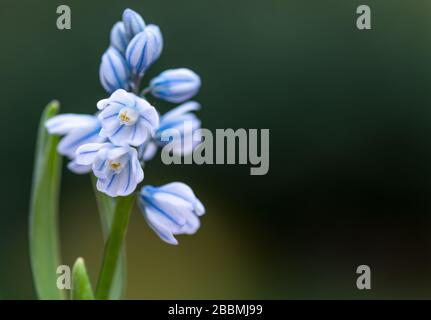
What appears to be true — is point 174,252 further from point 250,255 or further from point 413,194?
point 413,194

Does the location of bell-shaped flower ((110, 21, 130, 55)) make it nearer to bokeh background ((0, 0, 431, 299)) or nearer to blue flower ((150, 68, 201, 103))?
blue flower ((150, 68, 201, 103))

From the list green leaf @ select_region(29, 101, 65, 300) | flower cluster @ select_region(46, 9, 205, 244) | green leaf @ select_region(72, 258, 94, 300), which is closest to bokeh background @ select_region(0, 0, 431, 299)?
green leaf @ select_region(29, 101, 65, 300)

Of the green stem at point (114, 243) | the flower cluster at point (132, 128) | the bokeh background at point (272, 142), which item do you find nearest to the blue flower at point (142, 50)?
the flower cluster at point (132, 128)

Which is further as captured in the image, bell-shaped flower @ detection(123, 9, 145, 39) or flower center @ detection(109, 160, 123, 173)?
bell-shaped flower @ detection(123, 9, 145, 39)

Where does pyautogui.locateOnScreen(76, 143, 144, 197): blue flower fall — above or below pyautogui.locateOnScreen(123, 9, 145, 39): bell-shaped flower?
below

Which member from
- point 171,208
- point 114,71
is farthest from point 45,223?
point 114,71

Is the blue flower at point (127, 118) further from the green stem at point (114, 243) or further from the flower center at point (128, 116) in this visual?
the green stem at point (114, 243)

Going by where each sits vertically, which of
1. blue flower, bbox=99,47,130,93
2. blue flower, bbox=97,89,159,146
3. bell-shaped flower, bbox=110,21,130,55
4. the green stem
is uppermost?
bell-shaped flower, bbox=110,21,130,55
